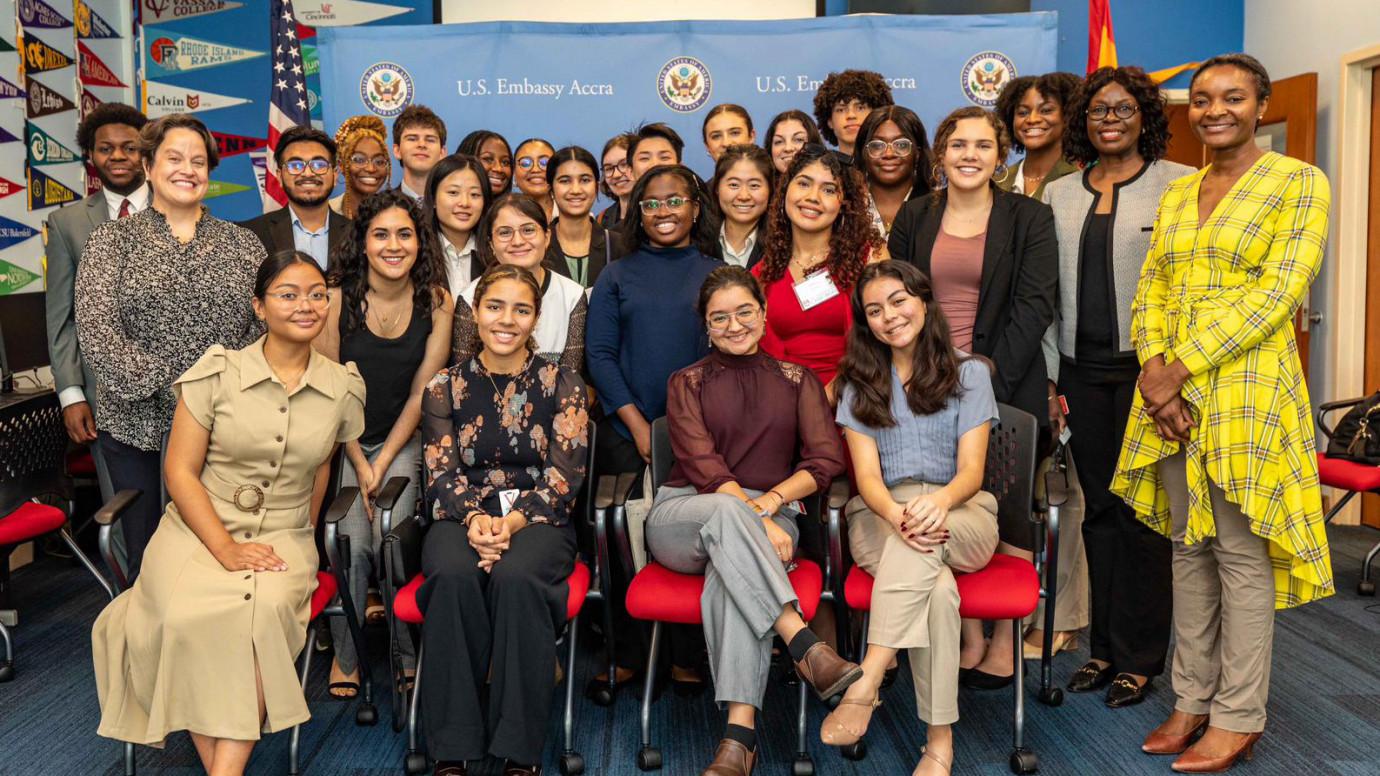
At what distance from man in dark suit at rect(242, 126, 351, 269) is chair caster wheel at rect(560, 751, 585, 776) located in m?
Answer: 2.01

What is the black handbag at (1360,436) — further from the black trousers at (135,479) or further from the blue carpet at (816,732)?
the black trousers at (135,479)

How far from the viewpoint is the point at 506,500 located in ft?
9.92

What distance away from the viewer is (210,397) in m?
2.88

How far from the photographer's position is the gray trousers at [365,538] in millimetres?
3258

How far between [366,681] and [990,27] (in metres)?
4.69

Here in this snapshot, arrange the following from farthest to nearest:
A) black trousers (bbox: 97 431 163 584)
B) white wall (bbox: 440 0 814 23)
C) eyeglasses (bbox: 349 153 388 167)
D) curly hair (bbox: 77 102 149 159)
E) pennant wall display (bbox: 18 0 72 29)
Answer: white wall (bbox: 440 0 814 23) → pennant wall display (bbox: 18 0 72 29) → eyeglasses (bbox: 349 153 388 167) → curly hair (bbox: 77 102 149 159) → black trousers (bbox: 97 431 163 584)

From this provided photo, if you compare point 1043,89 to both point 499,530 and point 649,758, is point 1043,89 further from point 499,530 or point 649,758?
point 649,758

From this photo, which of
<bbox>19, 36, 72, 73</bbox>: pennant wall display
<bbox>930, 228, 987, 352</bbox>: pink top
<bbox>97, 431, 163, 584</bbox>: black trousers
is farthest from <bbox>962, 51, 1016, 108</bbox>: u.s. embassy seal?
<bbox>19, 36, 72, 73</bbox>: pennant wall display

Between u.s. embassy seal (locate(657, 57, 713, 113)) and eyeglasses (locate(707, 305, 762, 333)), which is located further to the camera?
u.s. embassy seal (locate(657, 57, 713, 113))

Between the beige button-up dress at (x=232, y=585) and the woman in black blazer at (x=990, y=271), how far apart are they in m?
1.89

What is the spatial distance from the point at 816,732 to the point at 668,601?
691 mm

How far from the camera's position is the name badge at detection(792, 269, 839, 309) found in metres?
3.34

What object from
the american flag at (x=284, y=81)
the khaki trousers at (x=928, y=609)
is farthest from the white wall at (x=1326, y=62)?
the american flag at (x=284, y=81)

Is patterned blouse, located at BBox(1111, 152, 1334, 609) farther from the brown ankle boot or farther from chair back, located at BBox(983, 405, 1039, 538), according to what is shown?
the brown ankle boot
